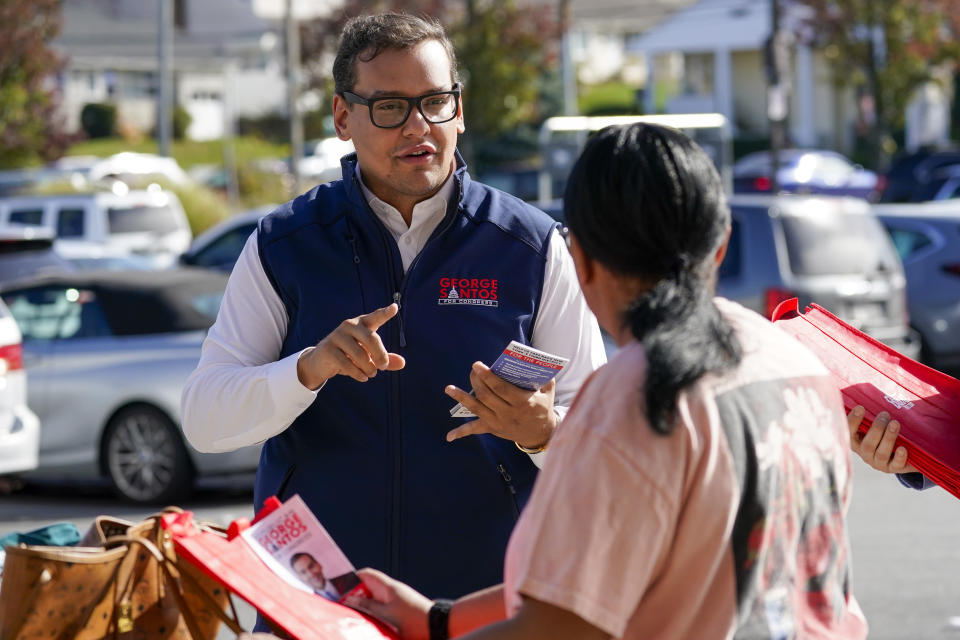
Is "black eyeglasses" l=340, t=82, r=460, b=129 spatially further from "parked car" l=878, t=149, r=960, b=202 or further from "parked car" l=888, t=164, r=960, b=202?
"parked car" l=878, t=149, r=960, b=202

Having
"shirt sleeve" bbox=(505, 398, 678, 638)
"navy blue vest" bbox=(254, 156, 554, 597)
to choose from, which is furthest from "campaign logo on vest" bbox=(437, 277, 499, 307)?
"shirt sleeve" bbox=(505, 398, 678, 638)

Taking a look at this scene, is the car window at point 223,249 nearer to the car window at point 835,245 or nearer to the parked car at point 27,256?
the parked car at point 27,256

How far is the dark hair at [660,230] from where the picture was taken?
75.8 inches

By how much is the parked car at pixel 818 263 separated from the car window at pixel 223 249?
5.03m

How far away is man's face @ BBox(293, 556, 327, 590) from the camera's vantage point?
7.59 feet

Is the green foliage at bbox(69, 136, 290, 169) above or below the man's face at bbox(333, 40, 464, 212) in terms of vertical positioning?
above

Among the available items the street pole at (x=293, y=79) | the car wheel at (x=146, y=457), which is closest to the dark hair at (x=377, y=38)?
the car wheel at (x=146, y=457)

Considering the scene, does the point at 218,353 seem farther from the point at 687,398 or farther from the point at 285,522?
the point at 687,398

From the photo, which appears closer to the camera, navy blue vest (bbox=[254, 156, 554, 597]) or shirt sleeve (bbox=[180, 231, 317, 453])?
shirt sleeve (bbox=[180, 231, 317, 453])

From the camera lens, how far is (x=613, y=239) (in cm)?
196

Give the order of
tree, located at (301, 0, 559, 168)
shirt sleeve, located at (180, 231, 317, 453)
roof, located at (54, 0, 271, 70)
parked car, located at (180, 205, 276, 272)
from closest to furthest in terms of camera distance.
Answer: shirt sleeve, located at (180, 231, 317, 453)
parked car, located at (180, 205, 276, 272)
tree, located at (301, 0, 559, 168)
roof, located at (54, 0, 271, 70)

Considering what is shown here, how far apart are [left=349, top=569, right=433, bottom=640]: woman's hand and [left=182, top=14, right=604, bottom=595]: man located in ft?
2.20

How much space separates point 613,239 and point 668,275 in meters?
0.09


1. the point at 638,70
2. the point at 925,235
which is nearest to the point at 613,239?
the point at 925,235
